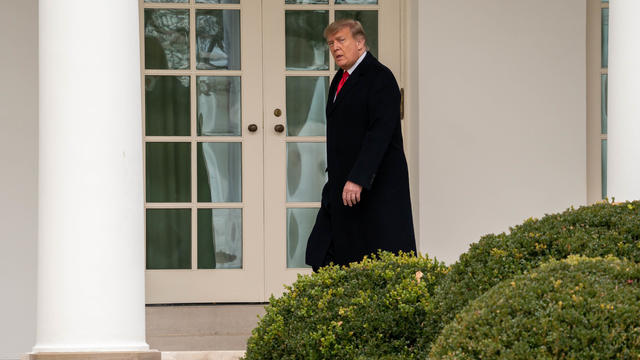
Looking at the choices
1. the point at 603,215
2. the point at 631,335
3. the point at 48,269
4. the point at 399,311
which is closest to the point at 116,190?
the point at 48,269

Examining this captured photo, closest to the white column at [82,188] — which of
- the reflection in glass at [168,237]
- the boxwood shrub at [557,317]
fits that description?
the boxwood shrub at [557,317]

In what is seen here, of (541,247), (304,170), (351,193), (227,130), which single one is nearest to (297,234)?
(304,170)

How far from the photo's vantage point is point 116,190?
4.21 m

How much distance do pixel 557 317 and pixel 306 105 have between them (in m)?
4.36

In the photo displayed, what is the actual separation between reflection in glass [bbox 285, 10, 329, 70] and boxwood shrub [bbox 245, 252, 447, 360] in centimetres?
317

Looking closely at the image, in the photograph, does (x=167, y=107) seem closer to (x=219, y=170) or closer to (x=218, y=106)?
(x=218, y=106)

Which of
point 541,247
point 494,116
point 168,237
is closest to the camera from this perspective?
point 541,247

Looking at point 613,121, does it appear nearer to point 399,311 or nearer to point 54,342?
point 399,311

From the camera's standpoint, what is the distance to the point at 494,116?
6.41 meters

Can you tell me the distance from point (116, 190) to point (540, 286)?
2.22 metres

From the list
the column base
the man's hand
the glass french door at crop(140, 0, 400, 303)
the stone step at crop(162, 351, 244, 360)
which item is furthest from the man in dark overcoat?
the glass french door at crop(140, 0, 400, 303)

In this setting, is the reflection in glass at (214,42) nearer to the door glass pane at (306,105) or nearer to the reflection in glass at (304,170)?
the door glass pane at (306,105)

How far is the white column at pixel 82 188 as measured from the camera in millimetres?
4172

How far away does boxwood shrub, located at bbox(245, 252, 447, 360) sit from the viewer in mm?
3592
